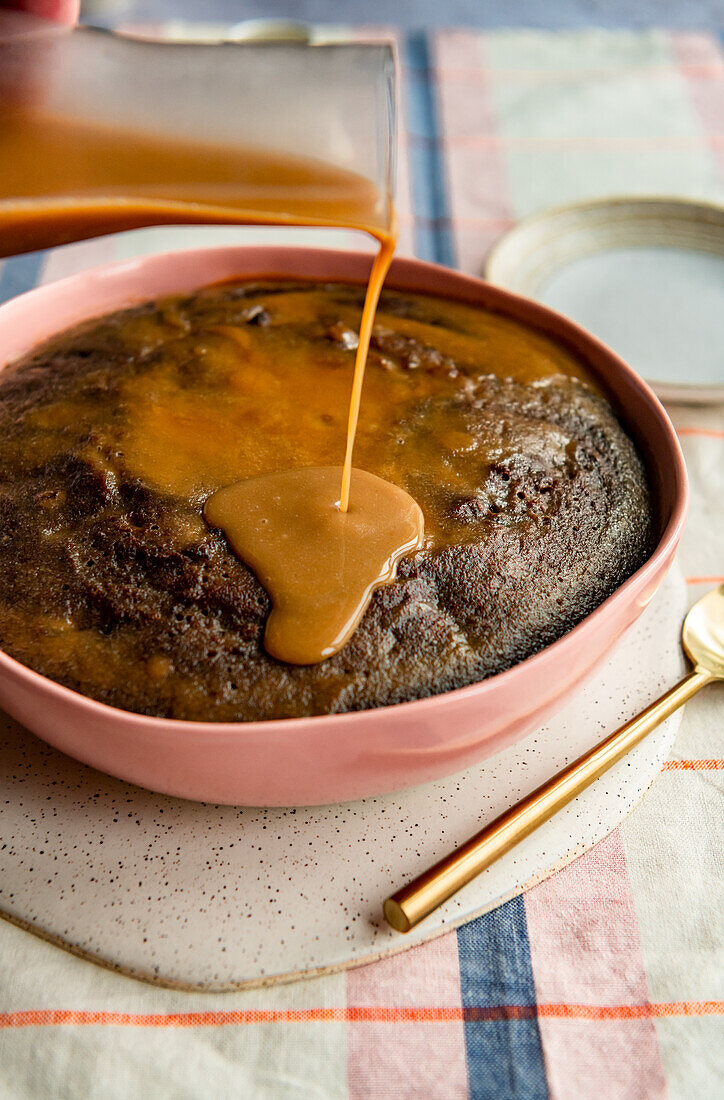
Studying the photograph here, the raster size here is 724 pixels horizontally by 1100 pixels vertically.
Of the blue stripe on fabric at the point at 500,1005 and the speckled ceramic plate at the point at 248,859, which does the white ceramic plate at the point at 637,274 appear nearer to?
the speckled ceramic plate at the point at 248,859

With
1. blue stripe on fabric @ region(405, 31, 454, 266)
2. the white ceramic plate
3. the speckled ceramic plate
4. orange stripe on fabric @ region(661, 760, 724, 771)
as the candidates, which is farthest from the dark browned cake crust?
blue stripe on fabric @ region(405, 31, 454, 266)

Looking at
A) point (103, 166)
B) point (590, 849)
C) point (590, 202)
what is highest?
point (103, 166)

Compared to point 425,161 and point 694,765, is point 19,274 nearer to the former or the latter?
point 425,161

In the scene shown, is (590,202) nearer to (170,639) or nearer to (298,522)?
(298,522)

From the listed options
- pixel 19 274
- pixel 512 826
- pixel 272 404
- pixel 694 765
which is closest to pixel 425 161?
pixel 19 274

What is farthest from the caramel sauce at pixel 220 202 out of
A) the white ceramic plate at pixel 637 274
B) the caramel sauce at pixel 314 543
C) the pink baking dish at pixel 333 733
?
the white ceramic plate at pixel 637 274

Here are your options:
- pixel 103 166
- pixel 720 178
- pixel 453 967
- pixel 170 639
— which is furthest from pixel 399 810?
pixel 720 178

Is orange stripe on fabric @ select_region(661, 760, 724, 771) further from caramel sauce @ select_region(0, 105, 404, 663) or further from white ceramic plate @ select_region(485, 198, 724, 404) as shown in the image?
white ceramic plate @ select_region(485, 198, 724, 404)
